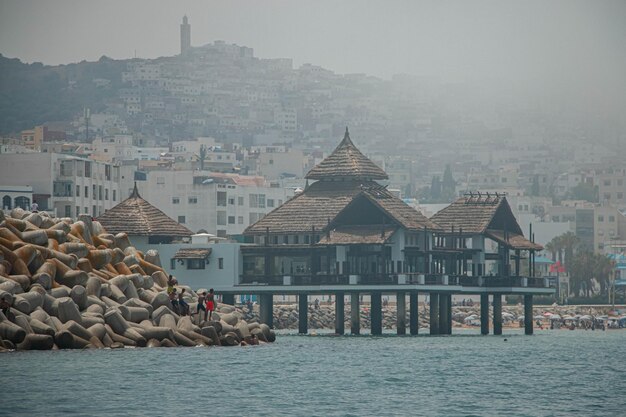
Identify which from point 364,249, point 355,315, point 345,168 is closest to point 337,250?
point 364,249

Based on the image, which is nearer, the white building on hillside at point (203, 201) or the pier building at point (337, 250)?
the pier building at point (337, 250)

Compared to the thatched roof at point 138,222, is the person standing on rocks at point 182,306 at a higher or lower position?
lower

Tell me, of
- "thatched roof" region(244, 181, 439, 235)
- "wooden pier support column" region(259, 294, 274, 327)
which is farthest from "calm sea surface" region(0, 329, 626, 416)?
"wooden pier support column" region(259, 294, 274, 327)

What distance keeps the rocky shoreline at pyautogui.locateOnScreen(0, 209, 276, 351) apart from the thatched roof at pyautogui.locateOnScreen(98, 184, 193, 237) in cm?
2392


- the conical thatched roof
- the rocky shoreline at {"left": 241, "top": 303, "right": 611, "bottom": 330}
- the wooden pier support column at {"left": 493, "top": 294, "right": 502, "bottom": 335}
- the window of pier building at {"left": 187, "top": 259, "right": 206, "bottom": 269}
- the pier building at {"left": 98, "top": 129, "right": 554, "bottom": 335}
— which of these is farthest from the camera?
the rocky shoreline at {"left": 241, "top": 303, "right": 611, "bottom": 330}

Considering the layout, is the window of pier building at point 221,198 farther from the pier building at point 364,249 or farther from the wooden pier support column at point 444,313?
the wooden pier support column at point 444,313

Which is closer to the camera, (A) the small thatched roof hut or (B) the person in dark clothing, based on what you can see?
(B) the person in dark clothing

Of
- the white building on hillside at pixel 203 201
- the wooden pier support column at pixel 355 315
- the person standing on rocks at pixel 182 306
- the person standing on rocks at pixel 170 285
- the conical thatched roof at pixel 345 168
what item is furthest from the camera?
the white building on hillside at pixel 203 201

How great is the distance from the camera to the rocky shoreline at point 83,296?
3137 inches

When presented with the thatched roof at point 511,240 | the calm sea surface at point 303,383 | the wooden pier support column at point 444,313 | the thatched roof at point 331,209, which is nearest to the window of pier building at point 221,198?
the thatched roof at point 511,240

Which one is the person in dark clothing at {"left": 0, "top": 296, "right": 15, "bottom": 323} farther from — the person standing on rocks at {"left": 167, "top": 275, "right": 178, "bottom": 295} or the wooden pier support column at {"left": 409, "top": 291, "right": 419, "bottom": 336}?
the wooden pier support column at {"left": 409, "top": 291, "right": 419, "bottom": 336}

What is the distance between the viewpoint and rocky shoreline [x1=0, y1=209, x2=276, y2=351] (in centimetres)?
7969

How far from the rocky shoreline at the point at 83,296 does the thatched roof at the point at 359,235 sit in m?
A: 24.0

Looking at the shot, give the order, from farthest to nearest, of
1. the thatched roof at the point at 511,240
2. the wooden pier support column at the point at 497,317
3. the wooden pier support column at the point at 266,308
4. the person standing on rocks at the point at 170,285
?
the wooden pier support column at the point at 497,317 < the thatched roof at the point at 511,240 < the wooden pier support column at the point at 266,308 < the person standing on rocks at the point at 170,285
